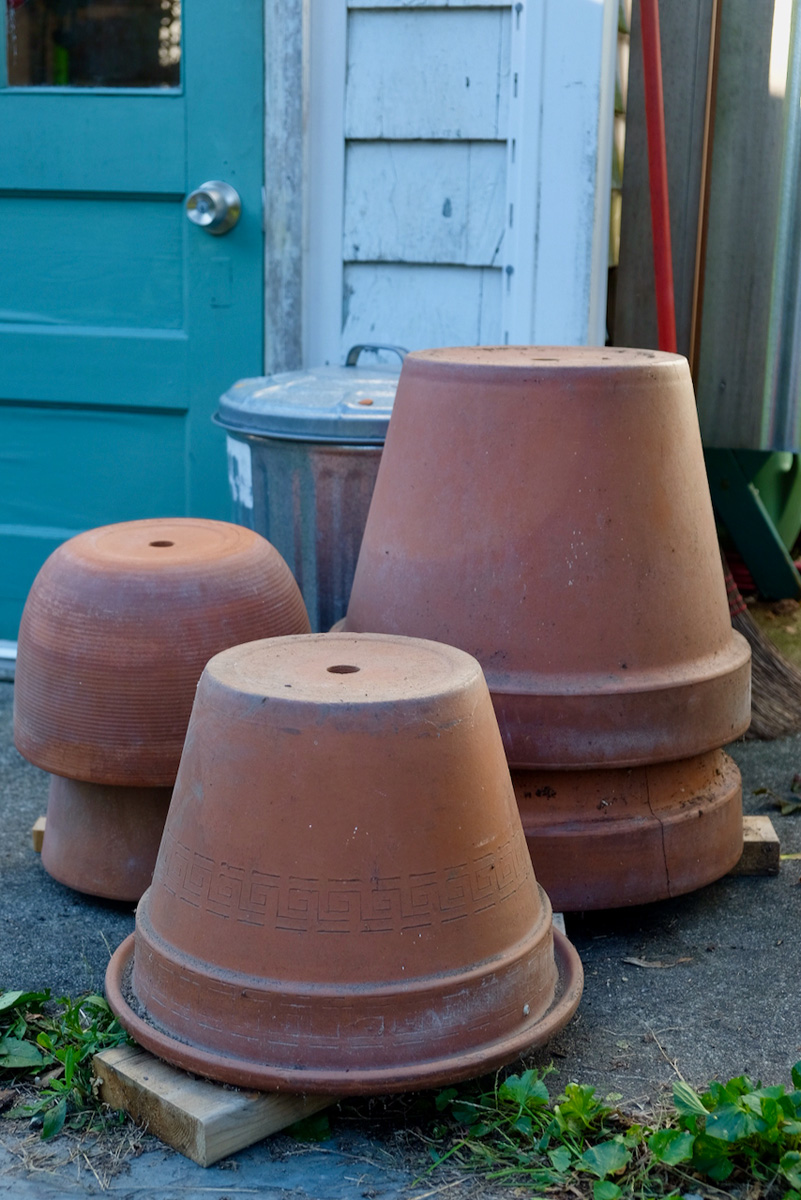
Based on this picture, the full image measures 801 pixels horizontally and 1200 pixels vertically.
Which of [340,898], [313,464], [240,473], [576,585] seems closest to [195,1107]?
[340,898]

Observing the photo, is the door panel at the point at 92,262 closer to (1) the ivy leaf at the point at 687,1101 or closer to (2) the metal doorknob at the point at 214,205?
Answer: (2) the metal doorknob at the point at 214,205

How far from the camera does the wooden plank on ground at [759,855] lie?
8.86 ft

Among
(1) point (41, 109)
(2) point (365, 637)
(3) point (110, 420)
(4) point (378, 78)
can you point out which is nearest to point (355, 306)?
(4) point (378, 78)

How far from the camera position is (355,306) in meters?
3.54

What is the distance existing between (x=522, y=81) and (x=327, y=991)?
241 centimetres

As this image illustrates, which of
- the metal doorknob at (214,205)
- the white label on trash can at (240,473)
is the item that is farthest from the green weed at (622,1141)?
the metal doorknob at (214,205)

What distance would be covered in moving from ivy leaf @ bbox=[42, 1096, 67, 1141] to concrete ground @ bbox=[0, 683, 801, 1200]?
0.02 m

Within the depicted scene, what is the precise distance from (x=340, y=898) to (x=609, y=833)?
29.5 inches

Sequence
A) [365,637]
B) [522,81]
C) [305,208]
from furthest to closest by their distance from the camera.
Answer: [305,208] < [522,81] < [365,637]

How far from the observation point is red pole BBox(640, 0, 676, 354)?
3053 millimetres

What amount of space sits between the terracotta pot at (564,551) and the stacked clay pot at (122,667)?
0.35m

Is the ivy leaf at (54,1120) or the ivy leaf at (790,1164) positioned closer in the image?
the ivy leaf at (790,1164)

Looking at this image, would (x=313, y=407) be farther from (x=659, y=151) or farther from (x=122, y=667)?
(x=659, y=151)

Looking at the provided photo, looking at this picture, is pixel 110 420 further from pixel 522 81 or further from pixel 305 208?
pixel 522 81
